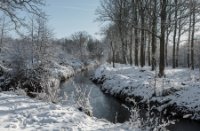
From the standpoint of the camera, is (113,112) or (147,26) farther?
(147,26)

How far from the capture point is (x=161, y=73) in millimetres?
21500

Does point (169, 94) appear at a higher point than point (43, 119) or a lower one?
lower

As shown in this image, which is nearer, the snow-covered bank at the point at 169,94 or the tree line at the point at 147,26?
the snow-covered bank at the point at 169,94

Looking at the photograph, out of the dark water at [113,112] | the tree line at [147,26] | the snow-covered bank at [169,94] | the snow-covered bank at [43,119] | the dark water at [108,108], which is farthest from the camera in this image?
the tree line at [147,26]

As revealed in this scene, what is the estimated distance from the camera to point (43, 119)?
8.84 meters

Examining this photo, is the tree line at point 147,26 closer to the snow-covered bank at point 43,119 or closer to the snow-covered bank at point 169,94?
the snow-covered bank at point 169,94

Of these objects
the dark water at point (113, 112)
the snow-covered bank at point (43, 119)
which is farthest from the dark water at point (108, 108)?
the snow-covered bank at point (43, 119)

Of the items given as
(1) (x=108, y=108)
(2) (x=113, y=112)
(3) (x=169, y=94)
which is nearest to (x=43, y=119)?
(2) (x=113, y=112)

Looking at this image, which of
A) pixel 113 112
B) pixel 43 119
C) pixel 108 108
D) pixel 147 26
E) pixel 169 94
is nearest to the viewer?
pixel 43 119

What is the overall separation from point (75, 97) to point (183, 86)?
7.37 m

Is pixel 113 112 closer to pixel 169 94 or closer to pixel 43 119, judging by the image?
pixel 169 94

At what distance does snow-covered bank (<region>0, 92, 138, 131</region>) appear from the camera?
8.20 meters

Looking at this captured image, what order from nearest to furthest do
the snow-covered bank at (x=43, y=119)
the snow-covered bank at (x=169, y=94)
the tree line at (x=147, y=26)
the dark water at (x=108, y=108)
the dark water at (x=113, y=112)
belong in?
the snow-covered bank at (x=43, y=119)
the dark water at (x=113, y=112)
the snow-covered bank at (x=169, y=94)
the dark water at (x=108, y=108)
the tree line at (x=147, y=26)

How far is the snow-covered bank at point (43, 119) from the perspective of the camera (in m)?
8.20
